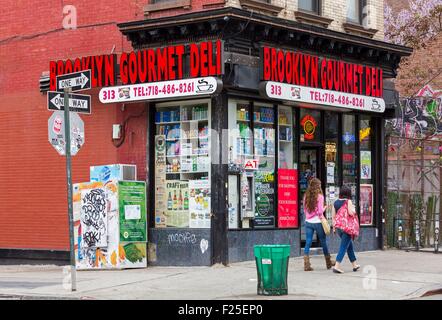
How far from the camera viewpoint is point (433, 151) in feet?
74.7

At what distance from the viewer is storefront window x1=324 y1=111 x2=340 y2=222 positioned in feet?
61.0

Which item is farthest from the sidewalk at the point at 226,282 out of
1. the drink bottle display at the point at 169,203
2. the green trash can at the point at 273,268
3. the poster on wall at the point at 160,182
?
the drink bottle display at the point at 169,203

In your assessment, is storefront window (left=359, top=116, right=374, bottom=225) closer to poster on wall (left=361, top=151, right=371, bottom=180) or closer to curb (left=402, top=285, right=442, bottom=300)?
poster on wall (left=361, top=151, right=371, bottom=180)

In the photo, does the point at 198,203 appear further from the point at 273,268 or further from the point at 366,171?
the point at 366,171

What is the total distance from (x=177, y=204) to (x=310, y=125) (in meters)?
3.95

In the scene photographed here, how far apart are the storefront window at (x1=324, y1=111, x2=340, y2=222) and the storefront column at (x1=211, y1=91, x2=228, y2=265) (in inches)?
144

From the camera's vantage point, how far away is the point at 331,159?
1867 cm

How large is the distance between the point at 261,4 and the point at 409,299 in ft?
24.3

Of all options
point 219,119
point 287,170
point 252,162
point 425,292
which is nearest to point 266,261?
point 425,292

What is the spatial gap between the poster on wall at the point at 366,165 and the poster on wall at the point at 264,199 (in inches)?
138

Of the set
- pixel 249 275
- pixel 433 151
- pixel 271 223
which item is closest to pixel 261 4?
pixel 271 223

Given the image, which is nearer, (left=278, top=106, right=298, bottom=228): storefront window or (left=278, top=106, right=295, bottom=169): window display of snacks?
(left=278, top=106, right=298, bottom=228): storefront window

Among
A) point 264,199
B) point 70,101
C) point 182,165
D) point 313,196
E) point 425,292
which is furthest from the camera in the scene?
point 264,199
